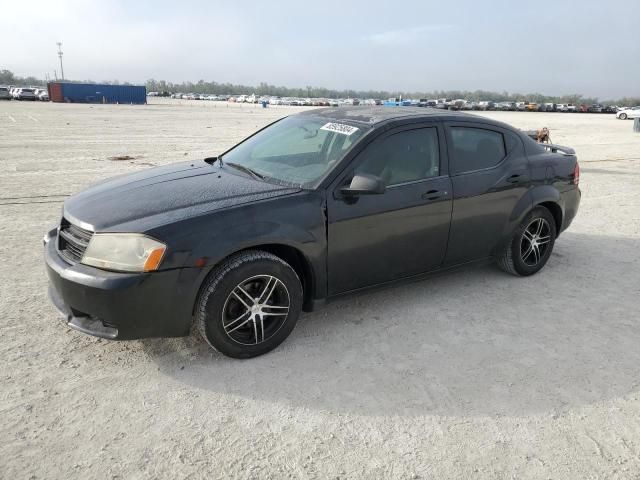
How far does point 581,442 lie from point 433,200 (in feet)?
6.59

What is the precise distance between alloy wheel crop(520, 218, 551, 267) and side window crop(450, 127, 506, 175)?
0.82m

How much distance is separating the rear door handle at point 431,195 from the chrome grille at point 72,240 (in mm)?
2454

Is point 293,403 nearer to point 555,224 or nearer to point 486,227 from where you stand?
point 486,227

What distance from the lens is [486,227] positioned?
14.5ft

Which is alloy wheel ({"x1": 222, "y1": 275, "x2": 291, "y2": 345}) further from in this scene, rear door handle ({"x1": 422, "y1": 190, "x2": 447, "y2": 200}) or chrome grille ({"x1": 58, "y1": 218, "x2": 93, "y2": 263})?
rear door handle ({"x1": 422, "y1": 190, "x2": 447, "y2": 200})

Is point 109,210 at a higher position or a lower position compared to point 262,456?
higher

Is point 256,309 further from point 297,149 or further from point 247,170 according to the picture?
point 297,149

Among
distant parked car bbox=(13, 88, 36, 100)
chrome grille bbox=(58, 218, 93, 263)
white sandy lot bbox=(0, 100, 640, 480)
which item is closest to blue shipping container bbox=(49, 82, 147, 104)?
distant parked car bbox=(13, 88, 36, 100)

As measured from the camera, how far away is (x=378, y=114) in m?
4.18

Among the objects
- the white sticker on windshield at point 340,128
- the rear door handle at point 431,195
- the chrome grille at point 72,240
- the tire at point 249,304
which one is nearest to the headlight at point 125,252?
the chrome grille at point 72,240

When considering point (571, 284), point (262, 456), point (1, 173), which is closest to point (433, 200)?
point (571, 284)

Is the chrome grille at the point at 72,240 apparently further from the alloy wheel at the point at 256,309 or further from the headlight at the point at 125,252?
the alloy wheel at the point at 256,309

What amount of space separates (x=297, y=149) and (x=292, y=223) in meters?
1.04

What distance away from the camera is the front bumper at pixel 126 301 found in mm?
2893
